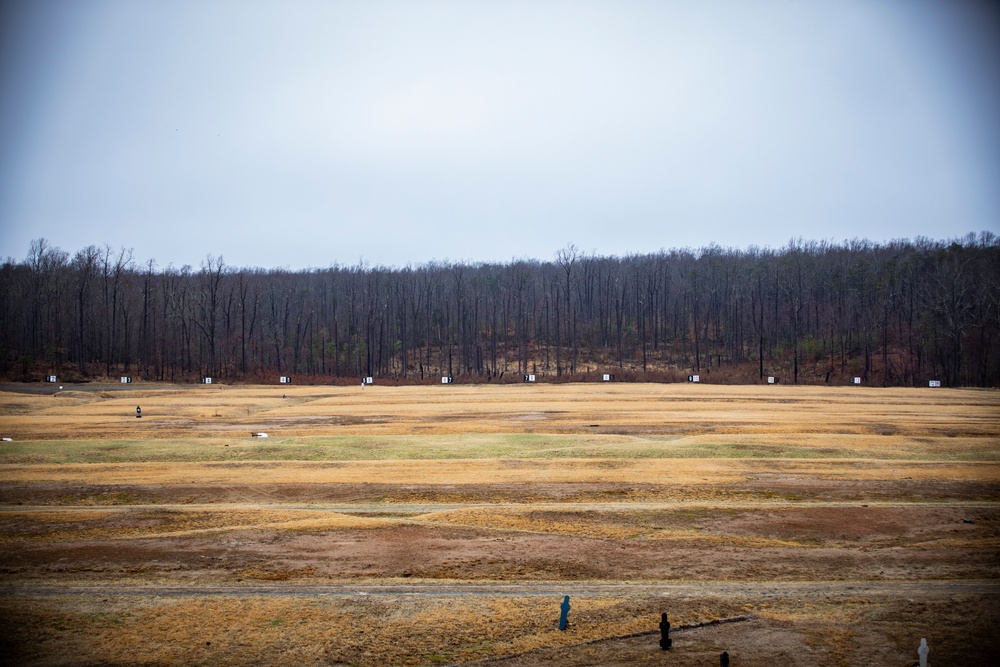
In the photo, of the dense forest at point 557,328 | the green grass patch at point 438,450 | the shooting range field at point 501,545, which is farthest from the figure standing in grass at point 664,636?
the dense forest at point 557,328

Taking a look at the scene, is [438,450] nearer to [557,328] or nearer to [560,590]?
[560,590]

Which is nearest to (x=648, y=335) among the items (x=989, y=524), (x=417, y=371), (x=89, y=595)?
(x=417, y=371)

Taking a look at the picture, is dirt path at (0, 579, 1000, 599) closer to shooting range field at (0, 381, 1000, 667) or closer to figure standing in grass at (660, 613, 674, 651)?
shooting range field at (0, 381, 1000, 667)

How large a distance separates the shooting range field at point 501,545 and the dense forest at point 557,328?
48.9 meters

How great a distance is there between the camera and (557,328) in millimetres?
97875

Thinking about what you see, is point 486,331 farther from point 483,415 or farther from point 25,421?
point 25,421

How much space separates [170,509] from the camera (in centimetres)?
2123

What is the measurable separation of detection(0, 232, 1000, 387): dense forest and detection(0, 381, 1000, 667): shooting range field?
161 ft

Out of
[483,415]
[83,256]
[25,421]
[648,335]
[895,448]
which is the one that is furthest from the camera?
[83,256]

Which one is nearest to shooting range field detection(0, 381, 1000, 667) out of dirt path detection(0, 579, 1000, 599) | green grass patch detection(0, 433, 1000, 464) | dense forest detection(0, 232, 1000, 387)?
dirt path detection(0, 579, 1000, 599)

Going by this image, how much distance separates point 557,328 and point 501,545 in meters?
81.0

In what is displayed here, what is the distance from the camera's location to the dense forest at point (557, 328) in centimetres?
8250

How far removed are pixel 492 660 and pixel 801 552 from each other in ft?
30.2

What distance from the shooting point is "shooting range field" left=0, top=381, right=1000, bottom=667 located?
12.3 m
